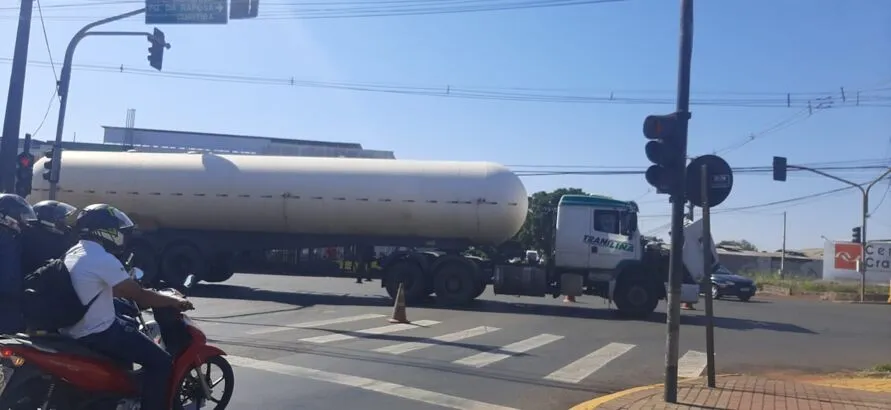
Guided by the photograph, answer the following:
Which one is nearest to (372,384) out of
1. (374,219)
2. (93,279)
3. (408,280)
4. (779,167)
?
(93,279)

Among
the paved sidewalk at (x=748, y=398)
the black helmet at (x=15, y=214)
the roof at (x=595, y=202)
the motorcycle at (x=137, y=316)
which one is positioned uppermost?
the roof at (x=595, y=202)

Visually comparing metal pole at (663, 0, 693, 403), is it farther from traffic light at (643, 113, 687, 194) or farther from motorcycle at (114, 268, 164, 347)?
motorcycle at (114, 268, 164, 347)

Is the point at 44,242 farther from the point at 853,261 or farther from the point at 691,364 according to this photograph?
the point at 853,261

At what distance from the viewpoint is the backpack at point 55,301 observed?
18.6 ft

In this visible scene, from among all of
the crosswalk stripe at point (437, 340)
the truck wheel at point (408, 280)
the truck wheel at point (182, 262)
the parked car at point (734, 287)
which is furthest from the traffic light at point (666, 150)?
the parked car at point (734, 287)

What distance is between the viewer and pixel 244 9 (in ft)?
55.7

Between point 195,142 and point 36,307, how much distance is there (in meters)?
56.5

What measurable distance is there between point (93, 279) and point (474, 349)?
818 cm

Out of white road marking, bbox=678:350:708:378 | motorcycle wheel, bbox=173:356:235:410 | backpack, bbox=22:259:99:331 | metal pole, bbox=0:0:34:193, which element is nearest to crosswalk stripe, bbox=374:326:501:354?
white road marking, bbox=678:350:708:378

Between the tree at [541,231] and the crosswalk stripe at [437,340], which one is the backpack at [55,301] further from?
the tree at [541,231]

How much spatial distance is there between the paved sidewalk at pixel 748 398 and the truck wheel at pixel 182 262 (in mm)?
16255

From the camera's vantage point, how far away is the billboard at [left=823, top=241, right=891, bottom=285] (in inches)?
2179

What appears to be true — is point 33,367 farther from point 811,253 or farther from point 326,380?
point 811,253

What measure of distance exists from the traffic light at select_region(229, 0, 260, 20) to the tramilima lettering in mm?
9855
